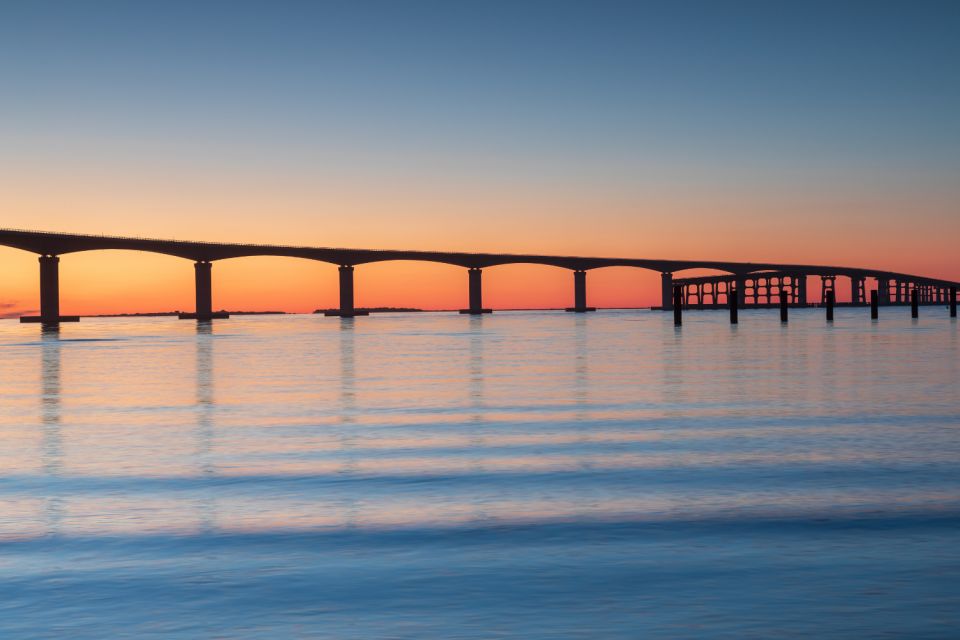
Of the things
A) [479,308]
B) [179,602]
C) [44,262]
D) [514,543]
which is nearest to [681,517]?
[514,543]

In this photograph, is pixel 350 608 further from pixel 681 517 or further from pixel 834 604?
pixel 681 517

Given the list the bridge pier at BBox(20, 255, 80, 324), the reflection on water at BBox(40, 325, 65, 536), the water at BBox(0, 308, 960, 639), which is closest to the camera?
the water at BBox(0, 308, 960, 639)

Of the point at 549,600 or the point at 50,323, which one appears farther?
the point at 50,323

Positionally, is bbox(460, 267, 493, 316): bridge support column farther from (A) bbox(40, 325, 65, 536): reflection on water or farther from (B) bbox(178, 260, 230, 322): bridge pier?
(A) bbox(40, 325, 65, 536): reflection on water

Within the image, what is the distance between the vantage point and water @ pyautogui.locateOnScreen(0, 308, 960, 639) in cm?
738

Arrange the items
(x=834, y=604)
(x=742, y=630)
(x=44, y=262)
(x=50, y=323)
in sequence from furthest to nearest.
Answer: (x=50, y=323) → (x=44, y=262) → (x=834, y=604) → (x=742, y=630)

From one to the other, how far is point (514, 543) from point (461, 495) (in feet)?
9.17

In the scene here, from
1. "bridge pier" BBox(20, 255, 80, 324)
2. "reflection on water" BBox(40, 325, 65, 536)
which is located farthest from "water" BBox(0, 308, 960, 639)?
"bridge pier" BBox(20, 255, 80, 324)

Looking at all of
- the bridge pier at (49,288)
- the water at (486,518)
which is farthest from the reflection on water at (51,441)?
the bridge pier at (49,288)

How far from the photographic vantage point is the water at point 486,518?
738 centimetres

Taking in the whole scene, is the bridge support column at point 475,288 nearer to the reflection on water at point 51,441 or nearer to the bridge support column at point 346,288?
the bridge support column at point 346,288

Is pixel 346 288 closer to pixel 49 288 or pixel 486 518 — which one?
pixel 49 288

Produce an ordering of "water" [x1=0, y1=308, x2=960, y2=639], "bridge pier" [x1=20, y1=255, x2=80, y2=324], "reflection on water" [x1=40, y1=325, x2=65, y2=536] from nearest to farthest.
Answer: "water" [x1=0, y1=308, x2=960, y2=639] < "reflection on water" [x1=40, y1=325, x2=65, y2=536] < "bridge pier" [x1=20, y1=255, x2=80, y2=324]

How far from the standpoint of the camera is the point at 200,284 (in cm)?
15950
